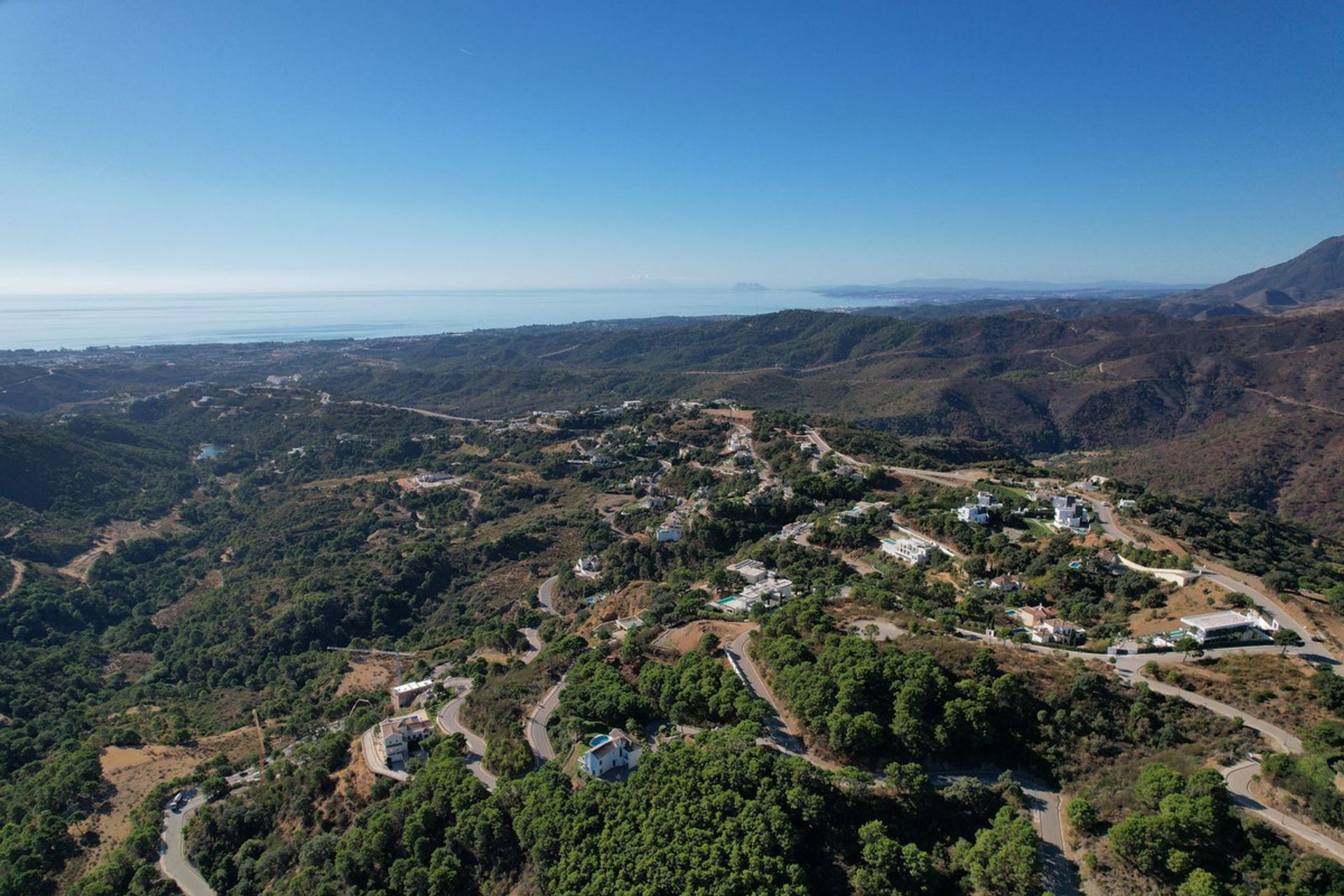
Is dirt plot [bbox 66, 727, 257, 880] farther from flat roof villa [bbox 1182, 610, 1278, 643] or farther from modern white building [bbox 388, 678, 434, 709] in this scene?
flat roof villa [bbox 1182, 610, 1278, 643]

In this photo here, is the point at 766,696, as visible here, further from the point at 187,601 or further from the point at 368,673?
the point at 187,601

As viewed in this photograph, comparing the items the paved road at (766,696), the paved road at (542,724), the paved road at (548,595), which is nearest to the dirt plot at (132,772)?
the paved road at (542,724)

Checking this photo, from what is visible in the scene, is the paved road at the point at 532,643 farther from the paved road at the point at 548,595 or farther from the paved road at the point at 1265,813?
the paved road at the point at 1265,813

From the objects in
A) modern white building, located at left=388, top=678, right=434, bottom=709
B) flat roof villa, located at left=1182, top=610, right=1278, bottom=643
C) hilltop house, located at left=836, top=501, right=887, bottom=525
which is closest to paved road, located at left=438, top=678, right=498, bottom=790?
modern white building, located at left=388, top=678, right=434, bottom=709

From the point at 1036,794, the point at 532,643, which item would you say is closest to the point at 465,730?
the point at 532,643

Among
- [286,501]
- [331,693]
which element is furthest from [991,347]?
[331,693]

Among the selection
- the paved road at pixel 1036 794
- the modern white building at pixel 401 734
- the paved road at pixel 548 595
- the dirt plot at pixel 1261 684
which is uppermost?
the dirt plot at pixel 1261 684

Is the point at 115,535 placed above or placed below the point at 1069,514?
below
